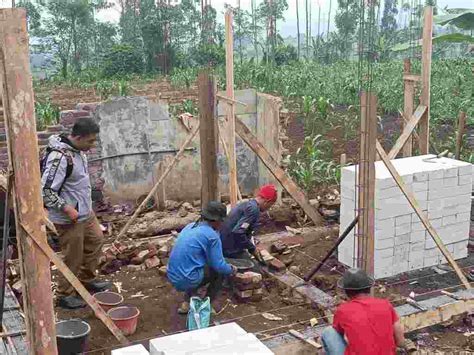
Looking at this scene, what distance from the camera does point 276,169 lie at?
791cm

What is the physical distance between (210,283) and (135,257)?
1.80 meters

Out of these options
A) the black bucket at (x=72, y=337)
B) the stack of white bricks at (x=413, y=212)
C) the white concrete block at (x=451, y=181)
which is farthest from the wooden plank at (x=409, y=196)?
the black bucket at (x=72, y=337)

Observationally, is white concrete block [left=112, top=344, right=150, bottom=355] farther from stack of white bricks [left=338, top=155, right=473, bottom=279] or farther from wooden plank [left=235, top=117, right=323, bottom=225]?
wooden plank [left=235, top=117, right=323, bottom=225]

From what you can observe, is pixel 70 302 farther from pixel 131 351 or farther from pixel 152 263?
pixel 131 351

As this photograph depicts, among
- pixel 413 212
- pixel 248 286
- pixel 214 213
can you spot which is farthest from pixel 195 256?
pixel 413 212

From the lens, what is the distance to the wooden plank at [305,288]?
6140mm

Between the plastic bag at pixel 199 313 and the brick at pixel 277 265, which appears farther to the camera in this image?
the brick at pixel 277 265

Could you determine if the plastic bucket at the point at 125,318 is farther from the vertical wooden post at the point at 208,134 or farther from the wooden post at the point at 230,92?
Result: the wooden post at the point at 230,92

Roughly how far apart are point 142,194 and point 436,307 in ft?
18.8

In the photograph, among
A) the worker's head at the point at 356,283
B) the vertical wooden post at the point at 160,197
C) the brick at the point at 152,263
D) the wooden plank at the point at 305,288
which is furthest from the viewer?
the vertical wooden post at the point at 160,197

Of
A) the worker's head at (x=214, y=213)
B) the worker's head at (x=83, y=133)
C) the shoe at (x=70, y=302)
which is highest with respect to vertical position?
the worker's head at (x=83, y=133)

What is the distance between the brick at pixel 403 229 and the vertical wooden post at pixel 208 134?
2.03 metres

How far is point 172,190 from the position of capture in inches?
409

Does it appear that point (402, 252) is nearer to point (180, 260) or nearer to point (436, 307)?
point (436, 307)
